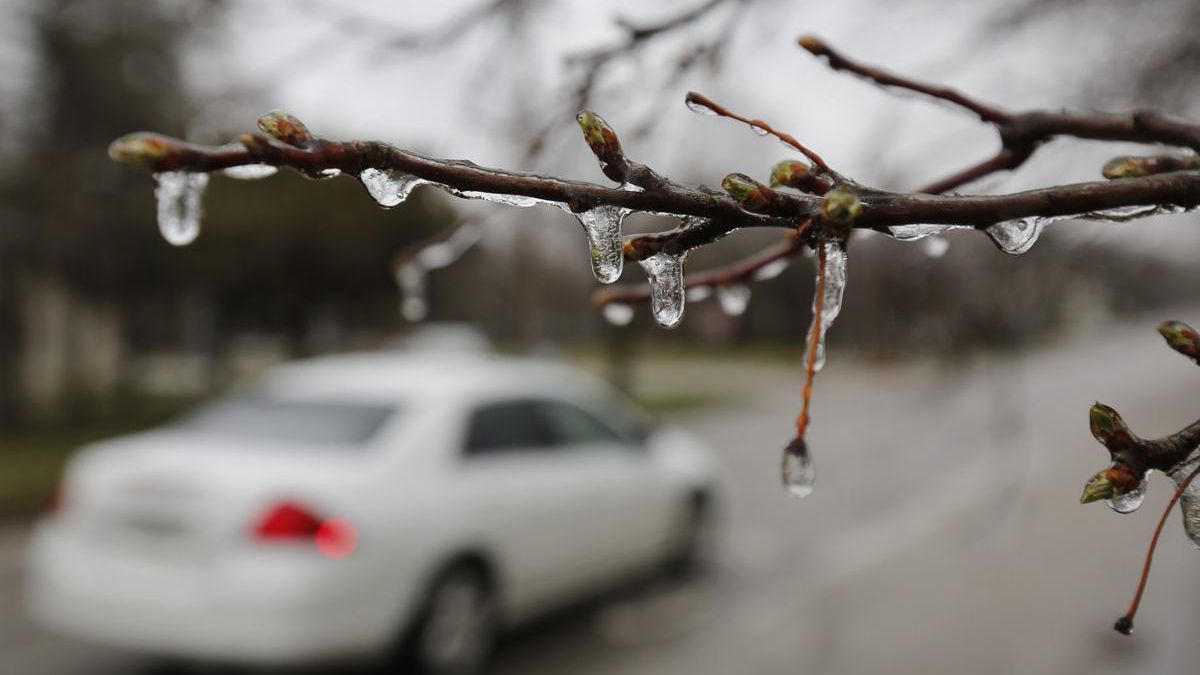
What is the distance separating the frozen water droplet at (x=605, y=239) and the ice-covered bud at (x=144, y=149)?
0.37 metres

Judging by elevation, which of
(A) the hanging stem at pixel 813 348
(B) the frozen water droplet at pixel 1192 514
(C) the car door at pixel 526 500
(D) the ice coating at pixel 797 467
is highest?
(C) the car door at pixel 526 500

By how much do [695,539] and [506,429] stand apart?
2206 mm

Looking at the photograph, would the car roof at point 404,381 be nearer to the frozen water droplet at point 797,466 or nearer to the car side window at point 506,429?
the car side window at point 506,429

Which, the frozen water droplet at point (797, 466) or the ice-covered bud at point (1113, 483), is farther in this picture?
the frozen water droplet at point (797, 466)

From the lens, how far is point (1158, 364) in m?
21.7

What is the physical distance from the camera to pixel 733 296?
153 centimetres

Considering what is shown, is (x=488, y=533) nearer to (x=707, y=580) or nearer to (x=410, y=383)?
(x=410, y=383)

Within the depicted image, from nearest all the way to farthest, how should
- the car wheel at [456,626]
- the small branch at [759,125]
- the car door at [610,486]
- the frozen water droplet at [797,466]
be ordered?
the small branch at [759,125] → the frozen water droplet at [797,466] → the car wheel at [456,626] → the car door at [610,486]

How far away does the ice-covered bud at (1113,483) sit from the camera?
0.81 meters

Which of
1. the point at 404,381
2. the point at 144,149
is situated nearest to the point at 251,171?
the point at 144,149

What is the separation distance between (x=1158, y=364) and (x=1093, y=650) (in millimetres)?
19916

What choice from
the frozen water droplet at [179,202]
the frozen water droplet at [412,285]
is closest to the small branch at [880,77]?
the frozen water droplet at [179,202]

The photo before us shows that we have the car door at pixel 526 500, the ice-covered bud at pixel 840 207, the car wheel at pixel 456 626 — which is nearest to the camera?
the ice-covered bud at pixel 840 207

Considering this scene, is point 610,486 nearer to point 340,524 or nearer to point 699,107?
point 340,524
